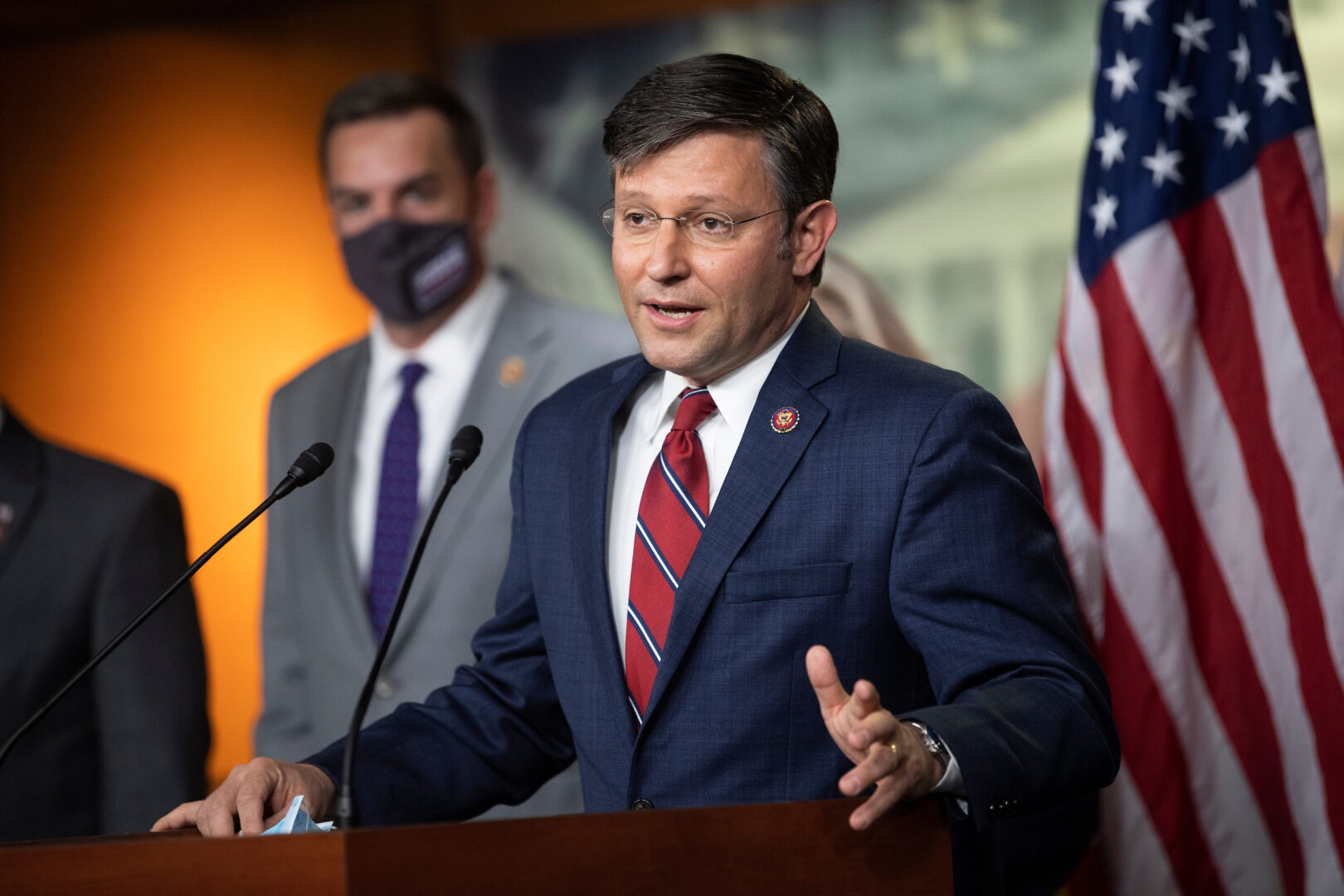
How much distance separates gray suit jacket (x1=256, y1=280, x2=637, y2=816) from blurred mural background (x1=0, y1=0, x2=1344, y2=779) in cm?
62

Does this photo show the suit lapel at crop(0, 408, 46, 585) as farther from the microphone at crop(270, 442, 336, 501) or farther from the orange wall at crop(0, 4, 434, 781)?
the microphone at crop(270, 442, 336, 501)

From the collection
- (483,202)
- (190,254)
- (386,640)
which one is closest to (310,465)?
(386,640)

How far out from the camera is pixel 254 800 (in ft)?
4.64

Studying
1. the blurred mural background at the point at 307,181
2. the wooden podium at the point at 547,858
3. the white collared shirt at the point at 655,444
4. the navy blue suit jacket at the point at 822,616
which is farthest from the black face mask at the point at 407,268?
the wooden podium at the point at 547,858

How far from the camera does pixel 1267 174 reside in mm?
2604

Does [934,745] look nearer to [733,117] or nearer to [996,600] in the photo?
[996,600]

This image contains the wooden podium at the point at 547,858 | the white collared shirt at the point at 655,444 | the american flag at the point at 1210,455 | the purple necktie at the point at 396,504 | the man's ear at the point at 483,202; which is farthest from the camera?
the man's ear at the point at 483,202

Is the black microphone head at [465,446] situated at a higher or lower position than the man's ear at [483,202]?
lower

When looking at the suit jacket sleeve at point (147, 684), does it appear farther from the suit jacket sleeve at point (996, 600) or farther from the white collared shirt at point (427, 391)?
the suit jacket sleeve at point (996, 600)

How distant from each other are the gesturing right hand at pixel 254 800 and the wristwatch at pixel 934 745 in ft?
2.25

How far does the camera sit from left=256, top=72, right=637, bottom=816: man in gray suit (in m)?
2.95

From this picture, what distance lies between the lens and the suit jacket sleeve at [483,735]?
1614 mm

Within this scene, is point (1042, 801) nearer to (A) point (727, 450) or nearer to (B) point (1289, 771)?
(A) point (727, 450)

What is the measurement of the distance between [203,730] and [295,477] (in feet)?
4.31
